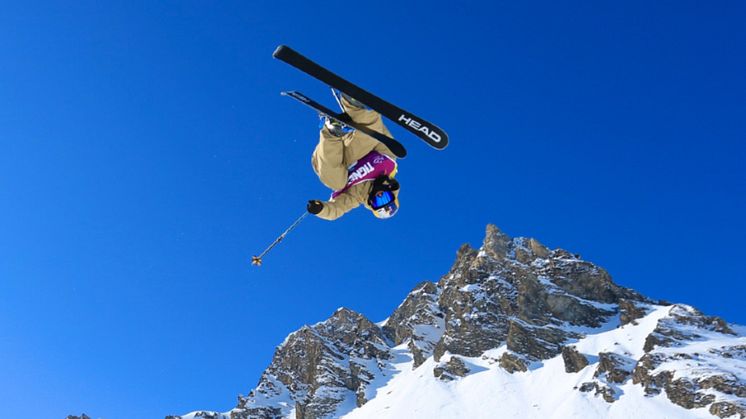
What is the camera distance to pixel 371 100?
852cm

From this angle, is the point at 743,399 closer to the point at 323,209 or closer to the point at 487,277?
the point at 487,277

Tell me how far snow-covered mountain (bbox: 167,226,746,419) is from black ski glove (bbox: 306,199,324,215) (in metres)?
90.2

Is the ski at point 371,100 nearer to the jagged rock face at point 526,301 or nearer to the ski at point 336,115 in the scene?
the ski at point 336,115

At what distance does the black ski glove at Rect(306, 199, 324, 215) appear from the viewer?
400 inches

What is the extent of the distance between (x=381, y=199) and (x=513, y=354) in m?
116

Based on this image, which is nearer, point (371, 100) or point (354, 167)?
point (371, 100)

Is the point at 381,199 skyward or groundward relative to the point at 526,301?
groundward

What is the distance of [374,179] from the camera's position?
1017 centimetres

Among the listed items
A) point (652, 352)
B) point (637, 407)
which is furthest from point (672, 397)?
point (652, 352)

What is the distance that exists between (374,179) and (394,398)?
116826mm

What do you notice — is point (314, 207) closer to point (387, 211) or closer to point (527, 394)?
point (387, 211)

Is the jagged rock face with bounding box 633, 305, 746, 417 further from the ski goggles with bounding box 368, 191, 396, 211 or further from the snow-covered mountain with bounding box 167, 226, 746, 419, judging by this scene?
the ski goggles with bounding box 368, 191, 396, 211

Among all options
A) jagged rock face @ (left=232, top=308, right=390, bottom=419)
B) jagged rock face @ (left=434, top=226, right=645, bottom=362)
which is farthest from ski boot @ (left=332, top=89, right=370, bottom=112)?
jagged rock face @ (left=232, top=308, right=390, bottom=419)

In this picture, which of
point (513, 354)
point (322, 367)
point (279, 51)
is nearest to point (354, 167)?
point (279, 51)
